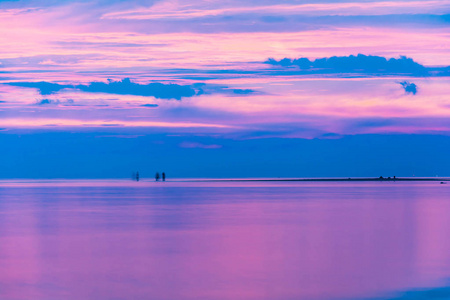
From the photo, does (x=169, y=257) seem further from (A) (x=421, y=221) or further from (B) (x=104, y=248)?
(A) (x=421, y=221)

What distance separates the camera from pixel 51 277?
56.0ft

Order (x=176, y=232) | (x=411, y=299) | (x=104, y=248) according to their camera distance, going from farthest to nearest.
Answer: (x=176, y=232) < (x=104, y=248) < (x=411, y=299)

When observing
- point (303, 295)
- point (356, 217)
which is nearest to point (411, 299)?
point (303, 295)

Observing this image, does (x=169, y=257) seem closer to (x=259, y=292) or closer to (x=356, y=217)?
(x=259, y=292)

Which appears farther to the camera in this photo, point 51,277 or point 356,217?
point 356,217

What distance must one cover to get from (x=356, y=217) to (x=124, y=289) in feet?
72.5

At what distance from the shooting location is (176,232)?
28438 mm

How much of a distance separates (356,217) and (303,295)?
21592mm

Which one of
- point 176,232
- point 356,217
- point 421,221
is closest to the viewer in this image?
point 176,232

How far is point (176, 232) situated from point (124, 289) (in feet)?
42.7

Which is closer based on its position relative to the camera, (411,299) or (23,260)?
(411,299)

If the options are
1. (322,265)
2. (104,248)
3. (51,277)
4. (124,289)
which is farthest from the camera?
(104,248)

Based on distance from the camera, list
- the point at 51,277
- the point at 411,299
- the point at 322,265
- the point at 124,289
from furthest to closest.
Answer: the point at 322,265 → the point at 51,277 → the point at 124,289 → the point at 411,299

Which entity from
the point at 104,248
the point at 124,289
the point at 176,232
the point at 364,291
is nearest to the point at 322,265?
the point at 364,291
